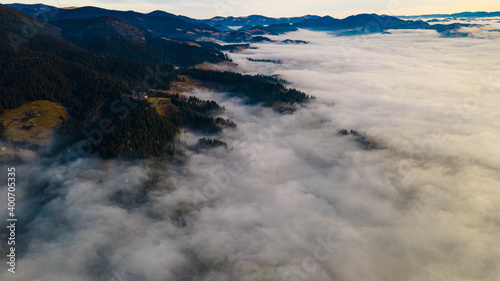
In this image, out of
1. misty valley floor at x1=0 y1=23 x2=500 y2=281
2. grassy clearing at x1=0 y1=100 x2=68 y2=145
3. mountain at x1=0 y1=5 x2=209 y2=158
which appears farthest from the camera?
mountain at x1=0 y1=5 x2=209 y2=158

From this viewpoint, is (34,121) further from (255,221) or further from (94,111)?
(255,221)

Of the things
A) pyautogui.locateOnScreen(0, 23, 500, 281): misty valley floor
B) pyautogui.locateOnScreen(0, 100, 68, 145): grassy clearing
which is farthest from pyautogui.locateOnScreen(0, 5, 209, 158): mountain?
pyautogui.locateOnScreen(0, 23, 500, 281): misty valley floor

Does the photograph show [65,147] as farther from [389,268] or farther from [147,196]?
[389,268]

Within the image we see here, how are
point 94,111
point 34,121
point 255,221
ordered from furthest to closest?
point 94,111 < point 34,121 < point 255,221

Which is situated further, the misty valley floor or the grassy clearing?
the grassy clearing

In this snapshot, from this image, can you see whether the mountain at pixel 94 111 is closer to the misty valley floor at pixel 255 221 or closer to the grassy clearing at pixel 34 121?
the grassy clearing at pixel 34 121

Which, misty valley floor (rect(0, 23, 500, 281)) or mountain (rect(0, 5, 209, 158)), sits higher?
mountain (rect(0, 5, 209, 158))

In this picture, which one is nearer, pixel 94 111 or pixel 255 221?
pixel 255 221

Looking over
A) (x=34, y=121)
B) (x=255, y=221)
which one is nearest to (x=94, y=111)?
(x=34, y=121)

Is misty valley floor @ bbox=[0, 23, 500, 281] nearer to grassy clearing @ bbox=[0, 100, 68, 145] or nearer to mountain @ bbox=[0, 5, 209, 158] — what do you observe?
mountain @ bbox=[0, 5, 209, 158]
